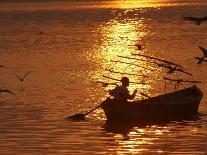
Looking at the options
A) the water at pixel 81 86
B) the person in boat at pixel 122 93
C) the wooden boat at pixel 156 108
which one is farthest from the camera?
the wooden boat at pixel 156 108

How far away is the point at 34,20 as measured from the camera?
312 ft

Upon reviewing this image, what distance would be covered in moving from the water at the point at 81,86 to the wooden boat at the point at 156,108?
18.5 inches

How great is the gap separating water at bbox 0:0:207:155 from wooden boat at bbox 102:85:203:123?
47cm

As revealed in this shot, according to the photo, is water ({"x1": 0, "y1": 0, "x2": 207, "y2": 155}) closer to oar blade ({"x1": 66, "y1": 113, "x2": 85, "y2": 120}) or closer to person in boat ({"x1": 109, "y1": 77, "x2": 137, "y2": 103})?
oar blade ({"x1": 66, "y1": 113, "x2": 85, "y2": 120})

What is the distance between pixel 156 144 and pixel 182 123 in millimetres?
3806

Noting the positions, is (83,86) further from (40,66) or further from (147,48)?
(147,48)

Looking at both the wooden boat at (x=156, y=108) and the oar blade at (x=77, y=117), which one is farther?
the oar blade at (x=77, y=117)

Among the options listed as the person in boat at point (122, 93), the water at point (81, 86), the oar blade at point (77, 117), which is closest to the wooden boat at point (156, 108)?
the person in boat at point (122, 93)

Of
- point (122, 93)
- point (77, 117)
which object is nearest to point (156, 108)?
point (122, 93)

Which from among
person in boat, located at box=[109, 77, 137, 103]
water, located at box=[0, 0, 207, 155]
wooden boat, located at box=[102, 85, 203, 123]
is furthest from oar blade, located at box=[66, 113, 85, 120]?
person in boat, located at box=[109, 77, 137, 103]

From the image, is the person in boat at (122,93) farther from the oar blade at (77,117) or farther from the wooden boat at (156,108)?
the oar blade at (77,117)

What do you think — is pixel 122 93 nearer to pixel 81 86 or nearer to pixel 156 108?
pixel 156 108

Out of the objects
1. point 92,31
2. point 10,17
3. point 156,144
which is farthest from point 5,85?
point 10,17

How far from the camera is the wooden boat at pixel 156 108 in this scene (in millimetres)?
26281
